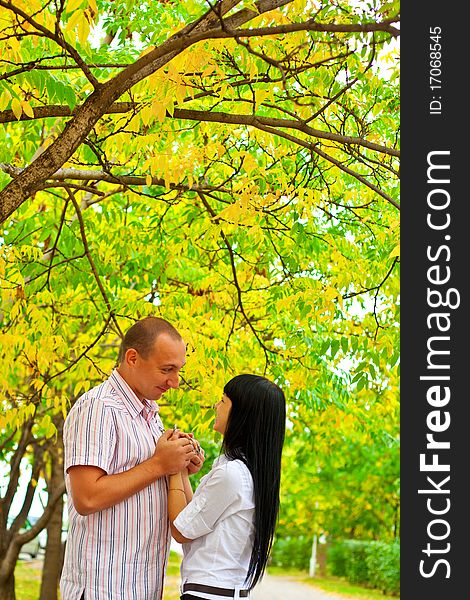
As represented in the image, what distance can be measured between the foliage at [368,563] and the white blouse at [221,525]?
1923 centimetres

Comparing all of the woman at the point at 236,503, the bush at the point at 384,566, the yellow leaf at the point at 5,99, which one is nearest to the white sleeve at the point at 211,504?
the woman at the point at 236,503

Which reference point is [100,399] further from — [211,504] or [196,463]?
[211,504]

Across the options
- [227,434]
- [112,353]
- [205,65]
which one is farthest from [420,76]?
[112,353]

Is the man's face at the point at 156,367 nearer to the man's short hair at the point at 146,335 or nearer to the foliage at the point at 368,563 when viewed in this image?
the man's short hair at the point at 146,335

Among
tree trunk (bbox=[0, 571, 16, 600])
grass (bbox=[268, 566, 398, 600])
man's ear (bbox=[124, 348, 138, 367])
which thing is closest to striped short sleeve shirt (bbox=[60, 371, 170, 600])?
man's ear (bbox=[124, 348, 138, 367])

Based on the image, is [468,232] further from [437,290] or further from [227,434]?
[227,434]

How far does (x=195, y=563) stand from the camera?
3447 millimetres

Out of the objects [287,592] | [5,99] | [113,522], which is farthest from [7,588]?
[287,592]

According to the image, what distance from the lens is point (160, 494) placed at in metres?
3.56

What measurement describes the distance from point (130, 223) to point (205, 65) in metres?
4.25

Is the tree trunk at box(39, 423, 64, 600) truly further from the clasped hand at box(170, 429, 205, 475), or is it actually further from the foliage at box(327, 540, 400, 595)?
the foliage at box(327, 540, 400, 595)

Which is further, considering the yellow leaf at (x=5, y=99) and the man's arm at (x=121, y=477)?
the yellow leaf at (x=5, y=99)

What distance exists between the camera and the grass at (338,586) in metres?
21.9

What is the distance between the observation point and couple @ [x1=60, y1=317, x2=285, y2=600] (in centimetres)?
338
